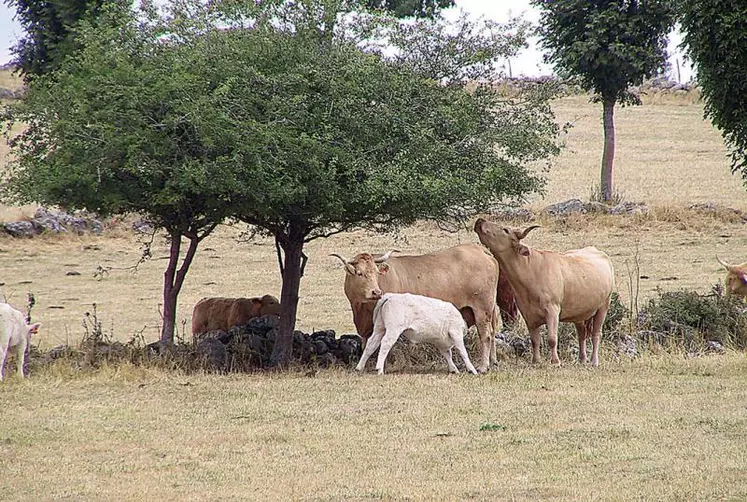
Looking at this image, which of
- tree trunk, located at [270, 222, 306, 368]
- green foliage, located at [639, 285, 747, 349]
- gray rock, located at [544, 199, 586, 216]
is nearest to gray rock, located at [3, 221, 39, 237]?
gray rock, located at [544, 199, 586, 216]

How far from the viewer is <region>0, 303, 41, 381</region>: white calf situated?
1492 centimetres

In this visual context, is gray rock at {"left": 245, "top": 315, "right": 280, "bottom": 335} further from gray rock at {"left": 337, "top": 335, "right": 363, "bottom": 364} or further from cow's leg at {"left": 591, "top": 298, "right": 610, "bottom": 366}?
cow's leg at {"left": 591, "top": 298, "right": 610, "bottom": 366}

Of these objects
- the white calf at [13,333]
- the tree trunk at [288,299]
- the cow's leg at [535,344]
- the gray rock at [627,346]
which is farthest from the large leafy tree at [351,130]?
the white calf at [13,333]

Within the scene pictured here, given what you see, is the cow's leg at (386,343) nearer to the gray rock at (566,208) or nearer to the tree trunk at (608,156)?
the gray rock at (566,208)

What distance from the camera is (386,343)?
15594 mm

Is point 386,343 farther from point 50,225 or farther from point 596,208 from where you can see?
point 50,225

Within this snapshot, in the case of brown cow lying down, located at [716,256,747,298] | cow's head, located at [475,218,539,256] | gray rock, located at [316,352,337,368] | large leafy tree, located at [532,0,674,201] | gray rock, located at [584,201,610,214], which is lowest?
gray rock, located at [316,352,337,368]

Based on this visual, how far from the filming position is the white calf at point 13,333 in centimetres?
1492

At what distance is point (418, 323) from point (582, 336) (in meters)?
3.34

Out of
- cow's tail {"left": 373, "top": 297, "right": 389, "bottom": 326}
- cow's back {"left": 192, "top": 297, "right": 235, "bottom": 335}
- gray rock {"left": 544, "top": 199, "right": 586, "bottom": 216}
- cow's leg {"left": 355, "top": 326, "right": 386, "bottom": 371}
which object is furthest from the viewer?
gray rock {"left": 544, "top": 199, "right": 586, "bottom": 216}

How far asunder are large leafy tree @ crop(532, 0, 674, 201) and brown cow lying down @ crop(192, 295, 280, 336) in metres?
17.9

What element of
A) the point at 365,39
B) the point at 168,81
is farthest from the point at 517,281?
the point at 168,81

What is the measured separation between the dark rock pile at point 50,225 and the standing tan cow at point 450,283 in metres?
17.4

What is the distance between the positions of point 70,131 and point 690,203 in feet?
77.6
